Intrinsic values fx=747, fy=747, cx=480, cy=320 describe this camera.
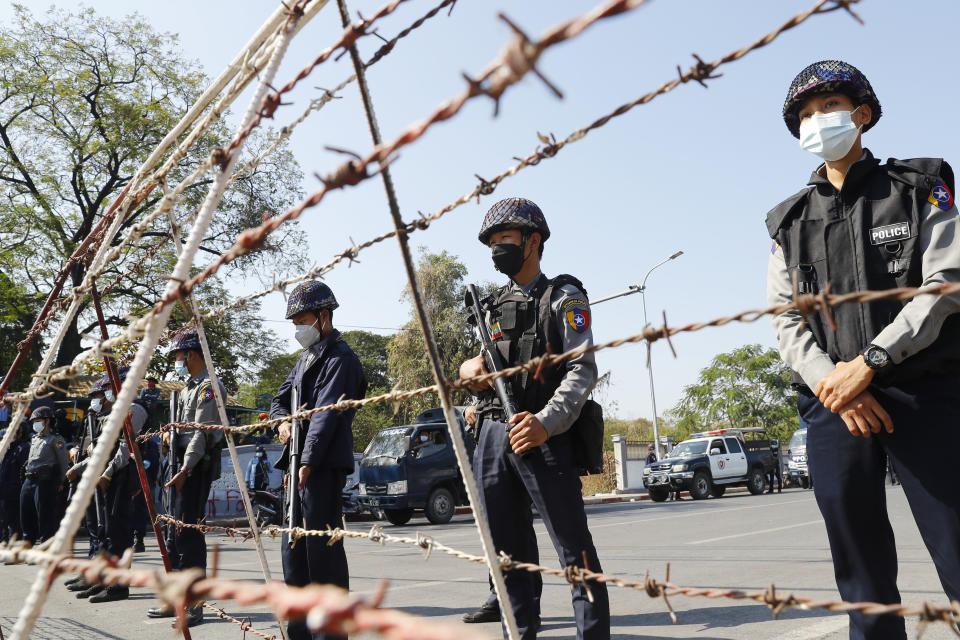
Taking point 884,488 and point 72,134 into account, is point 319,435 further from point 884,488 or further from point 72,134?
point 72,134

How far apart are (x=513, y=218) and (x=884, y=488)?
1771 mm

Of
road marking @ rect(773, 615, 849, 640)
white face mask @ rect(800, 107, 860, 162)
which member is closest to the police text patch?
white face mask @ rect(800, 107, 860, 162)

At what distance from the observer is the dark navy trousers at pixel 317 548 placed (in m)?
3.23

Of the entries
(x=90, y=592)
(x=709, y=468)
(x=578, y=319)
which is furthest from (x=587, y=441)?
(x=709, y=468)

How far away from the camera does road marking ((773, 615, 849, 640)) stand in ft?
11.7

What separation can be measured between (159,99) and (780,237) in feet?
71.5

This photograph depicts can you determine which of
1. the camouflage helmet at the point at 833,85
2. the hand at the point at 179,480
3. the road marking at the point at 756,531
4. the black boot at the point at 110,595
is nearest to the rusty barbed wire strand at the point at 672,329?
the camouflage helmet at the point at 833,85

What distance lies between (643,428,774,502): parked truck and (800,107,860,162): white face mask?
66.6ft

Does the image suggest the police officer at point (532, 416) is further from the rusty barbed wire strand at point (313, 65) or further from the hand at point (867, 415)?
the rusty barbed wire strand at point (313, 65)

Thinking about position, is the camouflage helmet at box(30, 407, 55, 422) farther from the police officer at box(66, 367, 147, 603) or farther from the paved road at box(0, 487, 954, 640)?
the police officer at box(66, 367, 147, 603)

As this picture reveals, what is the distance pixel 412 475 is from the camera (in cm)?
1400

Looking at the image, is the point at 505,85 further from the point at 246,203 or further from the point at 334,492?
the point at 246,203

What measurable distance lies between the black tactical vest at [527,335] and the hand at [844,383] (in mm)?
1166

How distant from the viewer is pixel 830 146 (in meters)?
2.32
